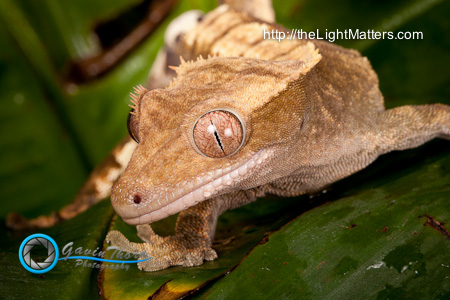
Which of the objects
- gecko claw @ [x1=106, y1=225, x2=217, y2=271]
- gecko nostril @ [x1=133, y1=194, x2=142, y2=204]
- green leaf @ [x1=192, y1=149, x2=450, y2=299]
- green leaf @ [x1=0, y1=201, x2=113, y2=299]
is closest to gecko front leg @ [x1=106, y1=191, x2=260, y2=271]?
gecko claw @ [x1=106, y1=225, x2=217, y2=271]

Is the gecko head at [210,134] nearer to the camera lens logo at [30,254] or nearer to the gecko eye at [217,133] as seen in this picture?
the gecko eye at [217,133]

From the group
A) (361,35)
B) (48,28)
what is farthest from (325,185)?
(48,28)

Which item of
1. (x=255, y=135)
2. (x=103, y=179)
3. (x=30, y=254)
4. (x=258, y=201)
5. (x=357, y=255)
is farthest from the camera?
(x=103, y=179)

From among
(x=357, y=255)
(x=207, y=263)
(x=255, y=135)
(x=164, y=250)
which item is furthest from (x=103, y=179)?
(x=357, y=255)

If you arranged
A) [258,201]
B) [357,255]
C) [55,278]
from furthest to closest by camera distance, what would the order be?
[258,201]
[55,278]
[357,255]

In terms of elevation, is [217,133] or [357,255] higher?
[217,133]

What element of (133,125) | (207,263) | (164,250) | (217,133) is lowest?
(207,263)

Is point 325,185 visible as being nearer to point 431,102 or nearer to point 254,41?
point 431,102

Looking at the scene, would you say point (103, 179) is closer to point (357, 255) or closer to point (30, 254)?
point (30, 254)

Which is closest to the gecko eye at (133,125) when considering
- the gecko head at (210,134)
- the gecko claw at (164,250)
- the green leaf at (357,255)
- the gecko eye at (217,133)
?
the gecko head at (210,134)
